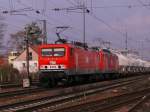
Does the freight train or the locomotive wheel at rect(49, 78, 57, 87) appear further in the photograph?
the locomotive wheel at rect(49, 78, 57, 87)

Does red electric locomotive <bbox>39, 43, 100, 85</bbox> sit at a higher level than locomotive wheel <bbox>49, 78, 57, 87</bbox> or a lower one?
higher

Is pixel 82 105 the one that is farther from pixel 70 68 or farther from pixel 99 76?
pixel 99 76

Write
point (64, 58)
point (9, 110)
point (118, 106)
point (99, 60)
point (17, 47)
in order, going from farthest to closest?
point (17, 47) → point (99, 60) → point (64, 58) → point (118, 106) → point (9, 110)

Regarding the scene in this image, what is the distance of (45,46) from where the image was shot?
31.8 metres

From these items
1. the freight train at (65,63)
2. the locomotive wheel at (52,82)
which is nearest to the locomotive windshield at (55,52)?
the freight train at (65,63)

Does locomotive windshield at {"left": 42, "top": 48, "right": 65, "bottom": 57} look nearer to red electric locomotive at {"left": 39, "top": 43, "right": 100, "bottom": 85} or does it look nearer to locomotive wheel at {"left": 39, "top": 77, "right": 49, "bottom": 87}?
red electric locomotive at {"left": 39, "top": 43, "right": 100, "bottom": 85}

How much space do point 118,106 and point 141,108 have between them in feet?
4.09

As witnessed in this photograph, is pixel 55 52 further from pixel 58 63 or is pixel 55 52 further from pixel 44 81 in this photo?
pixel 44 81

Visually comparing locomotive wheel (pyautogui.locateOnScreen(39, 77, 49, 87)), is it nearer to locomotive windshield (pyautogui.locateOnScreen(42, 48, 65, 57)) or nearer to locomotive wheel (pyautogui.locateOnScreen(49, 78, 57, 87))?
locomotive wheel (pyautogui.locateOnScreen(49, 78, 57, 87))

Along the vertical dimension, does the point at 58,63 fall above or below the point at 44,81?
above

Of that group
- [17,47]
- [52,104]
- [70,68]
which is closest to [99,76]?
[70,68]

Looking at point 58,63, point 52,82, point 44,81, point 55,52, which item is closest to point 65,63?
point 58,63

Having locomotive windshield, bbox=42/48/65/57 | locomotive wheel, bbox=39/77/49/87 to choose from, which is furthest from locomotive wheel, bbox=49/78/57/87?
locomotive windshield, bbox=42/48/65/57

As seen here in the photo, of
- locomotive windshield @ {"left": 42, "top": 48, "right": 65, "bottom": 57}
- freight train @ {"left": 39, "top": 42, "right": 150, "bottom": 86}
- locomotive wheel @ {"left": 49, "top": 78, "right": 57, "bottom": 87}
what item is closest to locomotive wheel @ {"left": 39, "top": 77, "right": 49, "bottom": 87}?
freight train @ {"left": 39, "top": 42, "right": 150, "bottom": 86}
